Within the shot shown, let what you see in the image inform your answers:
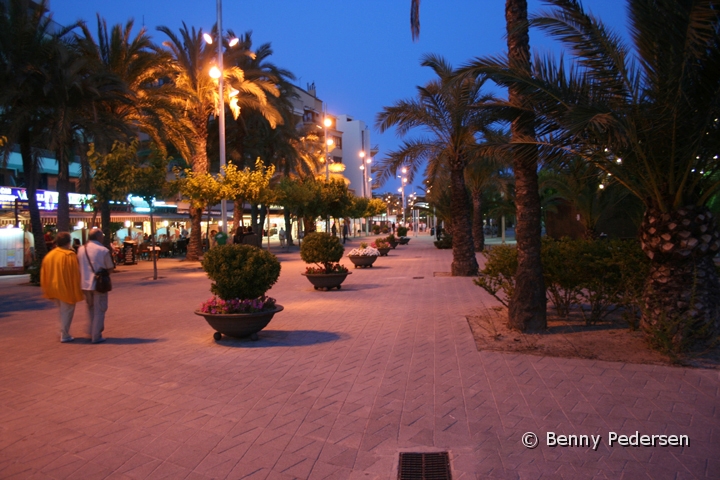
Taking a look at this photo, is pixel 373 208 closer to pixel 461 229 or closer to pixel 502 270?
pixel 461 229

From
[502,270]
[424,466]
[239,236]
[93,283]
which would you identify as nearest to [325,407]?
[424,466]

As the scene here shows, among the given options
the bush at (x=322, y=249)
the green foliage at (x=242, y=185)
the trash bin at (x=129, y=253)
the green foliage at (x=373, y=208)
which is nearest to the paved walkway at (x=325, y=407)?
the bush at (x=322, y=249)

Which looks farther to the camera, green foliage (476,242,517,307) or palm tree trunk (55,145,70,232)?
palm tree trunk (55,145,70,232)

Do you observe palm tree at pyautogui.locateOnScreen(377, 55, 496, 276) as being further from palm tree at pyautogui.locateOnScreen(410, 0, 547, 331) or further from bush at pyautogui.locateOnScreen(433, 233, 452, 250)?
bush at pyautogui.locateOnScreen(433, 233, 452, 250)

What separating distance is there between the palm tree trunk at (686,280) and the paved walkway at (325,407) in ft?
2.30

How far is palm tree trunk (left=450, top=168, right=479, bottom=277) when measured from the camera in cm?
1730

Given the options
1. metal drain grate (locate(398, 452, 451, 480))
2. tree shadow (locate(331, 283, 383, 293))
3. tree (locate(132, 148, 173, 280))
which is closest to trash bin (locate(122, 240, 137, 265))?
tree (locate(132, 148, 173, 280))

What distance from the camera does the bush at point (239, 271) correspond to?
811 cm

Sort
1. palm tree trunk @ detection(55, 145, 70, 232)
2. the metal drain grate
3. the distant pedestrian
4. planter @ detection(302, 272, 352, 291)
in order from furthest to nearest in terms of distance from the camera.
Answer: the distant pedestrian
palm tree trunk @ detection(55, 145, 70, 232)
planter @ detection(302, 272, 352, 291)
the metal drain grate

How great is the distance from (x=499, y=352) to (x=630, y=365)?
4.84 ft

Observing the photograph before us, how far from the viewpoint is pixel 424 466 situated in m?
3.98

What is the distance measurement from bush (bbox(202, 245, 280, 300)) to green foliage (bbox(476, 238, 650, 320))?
10.7 ft

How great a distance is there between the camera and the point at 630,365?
21.1 ft

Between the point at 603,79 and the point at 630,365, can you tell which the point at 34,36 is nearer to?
the point at 603,79
